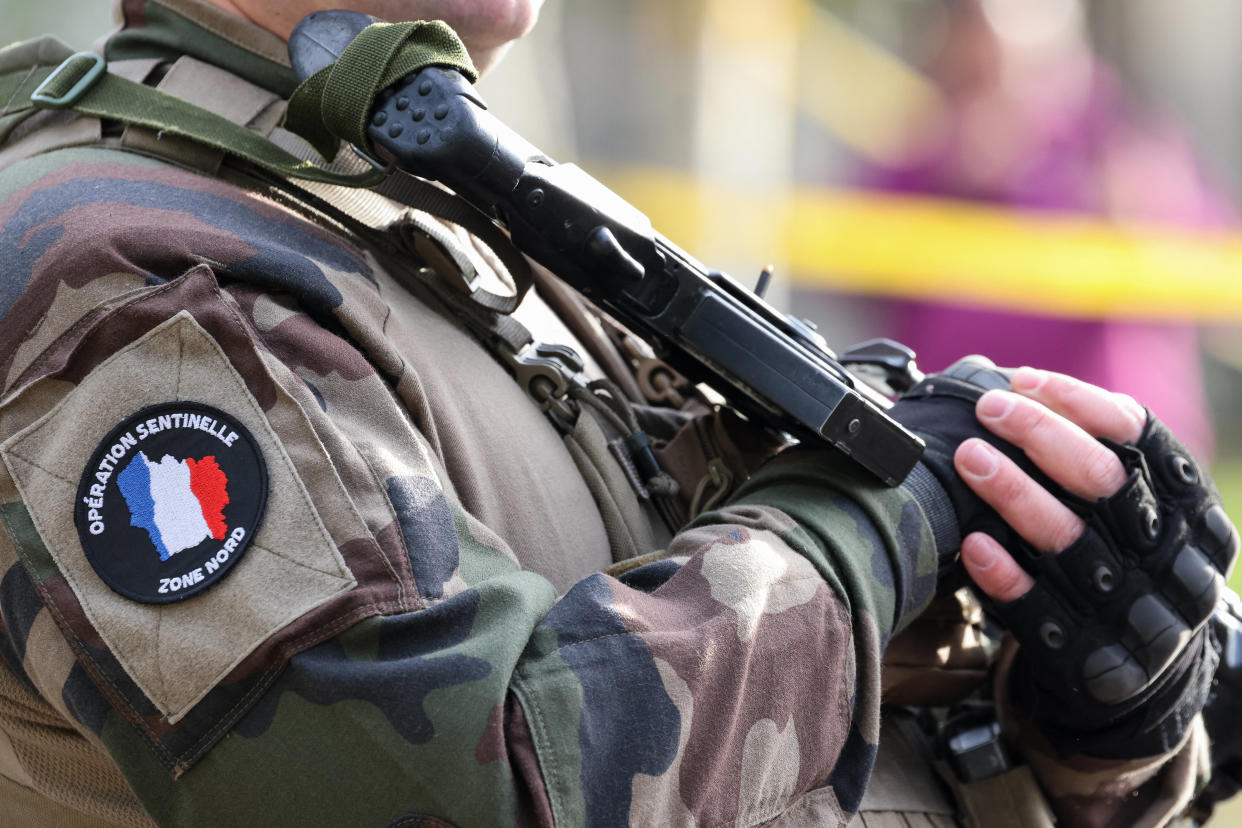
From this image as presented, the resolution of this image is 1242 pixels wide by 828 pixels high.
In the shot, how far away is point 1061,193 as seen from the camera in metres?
5.11

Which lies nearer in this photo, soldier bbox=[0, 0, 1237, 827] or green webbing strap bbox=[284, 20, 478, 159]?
soldier bbox=[0, 0, 1237, 827]

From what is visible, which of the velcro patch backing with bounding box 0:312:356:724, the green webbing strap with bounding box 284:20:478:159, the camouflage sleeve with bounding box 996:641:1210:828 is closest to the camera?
the velcro patch backing with bounding box 0:312:356:724

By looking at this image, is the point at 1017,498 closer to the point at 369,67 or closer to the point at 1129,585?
the point at 1129,585

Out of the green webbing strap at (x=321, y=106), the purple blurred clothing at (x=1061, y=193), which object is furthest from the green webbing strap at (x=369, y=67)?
the purple blurred clothing at (x=1061, y=193)

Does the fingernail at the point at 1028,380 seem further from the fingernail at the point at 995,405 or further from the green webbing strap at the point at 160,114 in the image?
the green webbing strap at the point at 160,114

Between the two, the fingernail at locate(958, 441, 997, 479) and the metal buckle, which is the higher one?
the fingernail at locate(958, 441, 997, 479)

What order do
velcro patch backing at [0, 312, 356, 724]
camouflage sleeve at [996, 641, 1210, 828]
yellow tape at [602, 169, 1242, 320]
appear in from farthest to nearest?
1. yellow tape at [602, 169, 1242, 320]
2. camouflage sleeve at [996, 641, 1210, 828]
3. velcro patch backing at [0, 312, 356, 724]

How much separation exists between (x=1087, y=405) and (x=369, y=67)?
812 millimetres

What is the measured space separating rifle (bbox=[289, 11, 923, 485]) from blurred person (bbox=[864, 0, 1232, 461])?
12.7 feet

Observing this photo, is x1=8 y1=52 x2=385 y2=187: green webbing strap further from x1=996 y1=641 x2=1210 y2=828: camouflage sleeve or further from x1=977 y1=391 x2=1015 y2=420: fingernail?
x1=996 y1=641 x2=1210 y2=828: camouflage sleeve

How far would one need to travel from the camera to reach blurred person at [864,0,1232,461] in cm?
499

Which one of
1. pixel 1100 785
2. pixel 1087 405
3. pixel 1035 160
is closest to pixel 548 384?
pixel 1087 405

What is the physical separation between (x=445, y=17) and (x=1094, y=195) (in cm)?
446

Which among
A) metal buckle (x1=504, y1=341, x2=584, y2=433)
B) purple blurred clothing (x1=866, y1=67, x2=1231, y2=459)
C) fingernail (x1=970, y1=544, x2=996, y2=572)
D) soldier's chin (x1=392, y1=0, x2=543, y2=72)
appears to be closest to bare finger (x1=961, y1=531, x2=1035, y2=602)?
fingernail (x1=970, y1=544, x2=996, y2=572)
